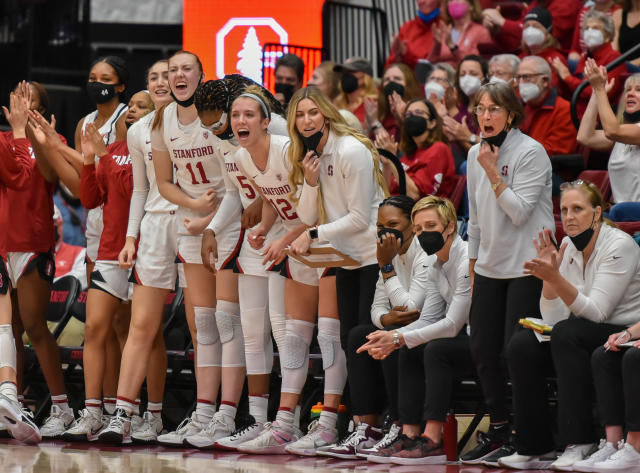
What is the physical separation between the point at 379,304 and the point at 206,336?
3.73 ft

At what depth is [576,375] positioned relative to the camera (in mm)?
4980

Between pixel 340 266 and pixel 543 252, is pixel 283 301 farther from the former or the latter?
pixel 543 252

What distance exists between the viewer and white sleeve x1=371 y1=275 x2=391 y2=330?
18.9 feet

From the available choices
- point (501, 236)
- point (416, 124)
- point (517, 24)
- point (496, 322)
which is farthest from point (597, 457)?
point (517, 24)

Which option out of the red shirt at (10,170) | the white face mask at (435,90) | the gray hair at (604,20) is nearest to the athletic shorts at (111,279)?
the red shirt at (10,170)

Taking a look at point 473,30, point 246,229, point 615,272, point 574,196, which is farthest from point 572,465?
point 473,30

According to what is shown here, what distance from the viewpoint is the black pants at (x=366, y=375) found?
5730mm

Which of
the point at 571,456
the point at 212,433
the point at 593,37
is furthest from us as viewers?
the point at 593,37

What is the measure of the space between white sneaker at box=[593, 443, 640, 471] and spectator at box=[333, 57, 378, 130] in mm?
4558

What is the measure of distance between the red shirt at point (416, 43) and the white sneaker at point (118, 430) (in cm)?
502

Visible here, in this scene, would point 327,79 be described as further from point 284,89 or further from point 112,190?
point 112,190

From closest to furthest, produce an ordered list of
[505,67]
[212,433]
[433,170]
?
1. [212,433]
2. [433,170]
3. [505,67]

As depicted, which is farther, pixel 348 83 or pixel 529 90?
pixel 348 83

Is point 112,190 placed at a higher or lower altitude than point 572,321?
higher
